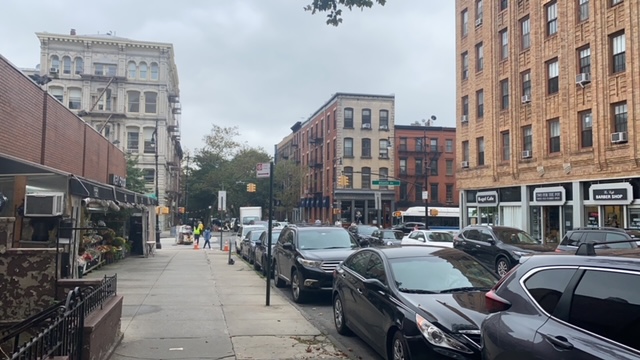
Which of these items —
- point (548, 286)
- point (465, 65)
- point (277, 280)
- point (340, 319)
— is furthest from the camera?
point (465, 65)

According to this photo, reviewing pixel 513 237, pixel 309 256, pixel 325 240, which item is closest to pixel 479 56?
pixel 513 237

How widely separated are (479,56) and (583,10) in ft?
Answer: 29.2

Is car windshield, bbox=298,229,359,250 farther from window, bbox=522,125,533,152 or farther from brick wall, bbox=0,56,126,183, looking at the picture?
window, bbox=522,125,533,152

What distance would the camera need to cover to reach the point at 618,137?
71.6 ft

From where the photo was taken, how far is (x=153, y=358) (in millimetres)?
6758

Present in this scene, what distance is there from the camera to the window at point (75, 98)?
55500 mm

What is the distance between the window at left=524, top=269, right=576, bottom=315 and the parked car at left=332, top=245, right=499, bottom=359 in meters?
1.48

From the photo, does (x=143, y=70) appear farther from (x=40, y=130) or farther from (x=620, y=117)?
(x=620, y=117)

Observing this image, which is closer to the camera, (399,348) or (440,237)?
(399,348)

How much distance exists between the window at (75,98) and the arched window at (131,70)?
17.0ft

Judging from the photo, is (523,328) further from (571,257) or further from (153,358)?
(153,358)

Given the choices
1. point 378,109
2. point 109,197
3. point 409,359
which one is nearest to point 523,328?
point 409,359

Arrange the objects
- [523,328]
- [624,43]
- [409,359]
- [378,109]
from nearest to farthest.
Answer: [523,328] → [409,359] → [624,43] → [378,109]

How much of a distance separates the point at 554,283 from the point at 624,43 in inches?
862
